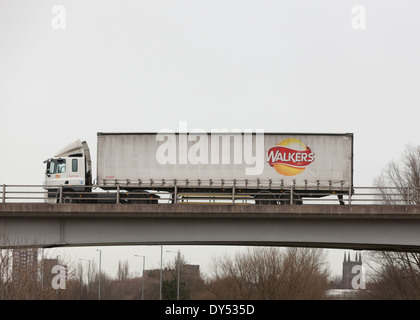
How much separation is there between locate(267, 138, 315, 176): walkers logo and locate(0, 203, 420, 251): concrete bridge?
5.68 m

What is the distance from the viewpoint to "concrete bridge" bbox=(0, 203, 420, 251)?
91.7 ft

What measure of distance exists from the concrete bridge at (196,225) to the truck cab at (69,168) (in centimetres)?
570

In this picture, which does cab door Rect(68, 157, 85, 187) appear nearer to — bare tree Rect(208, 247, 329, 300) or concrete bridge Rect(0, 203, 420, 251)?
concrete bridge Rect(0, 203, 420, 251)

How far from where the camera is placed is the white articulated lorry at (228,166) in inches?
1334

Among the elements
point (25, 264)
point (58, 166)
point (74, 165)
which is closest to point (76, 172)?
point (74, 165)

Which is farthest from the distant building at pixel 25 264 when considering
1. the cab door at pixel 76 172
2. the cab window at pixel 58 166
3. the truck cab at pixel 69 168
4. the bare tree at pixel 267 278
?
the bare tree at pixel 267 278

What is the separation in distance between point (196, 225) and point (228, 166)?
19.5 ft

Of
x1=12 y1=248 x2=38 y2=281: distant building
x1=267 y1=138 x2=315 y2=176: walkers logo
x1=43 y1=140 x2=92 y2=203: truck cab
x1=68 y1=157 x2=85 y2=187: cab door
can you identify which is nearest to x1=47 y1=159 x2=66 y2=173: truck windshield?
x1=43 y1=140 x2=92 y2=203: truck cab

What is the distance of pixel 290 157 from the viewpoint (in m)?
34.2

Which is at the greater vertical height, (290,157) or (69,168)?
(290,157)

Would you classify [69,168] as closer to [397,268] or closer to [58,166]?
[58,166]
